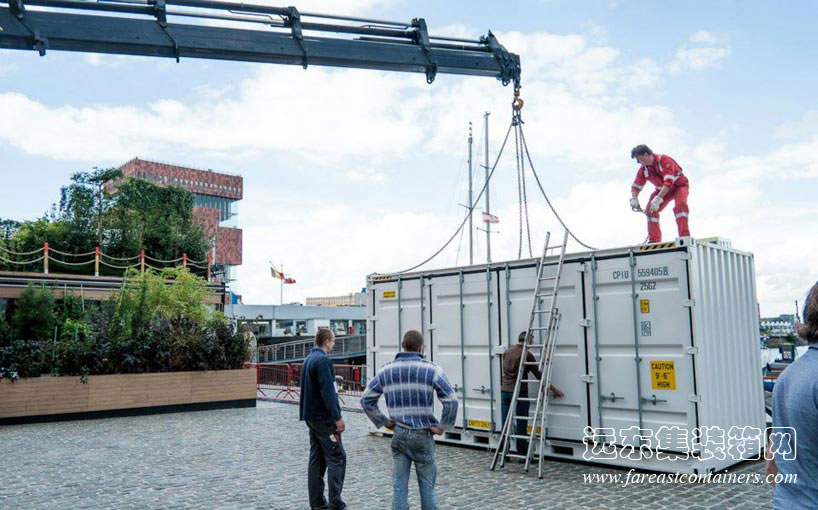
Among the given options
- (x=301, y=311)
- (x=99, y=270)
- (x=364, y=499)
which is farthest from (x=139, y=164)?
(x=364, y=499)

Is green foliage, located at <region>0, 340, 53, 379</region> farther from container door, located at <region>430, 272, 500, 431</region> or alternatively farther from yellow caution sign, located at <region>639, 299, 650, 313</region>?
yellow caution sign, located at <region>639, 299, 650, 313</region>

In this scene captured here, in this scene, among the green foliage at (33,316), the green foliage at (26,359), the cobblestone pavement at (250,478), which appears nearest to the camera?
the cobblestone pavement at (250,478)

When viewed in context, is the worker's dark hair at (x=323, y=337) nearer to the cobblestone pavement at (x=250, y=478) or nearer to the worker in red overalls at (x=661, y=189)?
the cobblestone pavement at (x=250, y=478)

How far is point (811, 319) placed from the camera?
112 inches

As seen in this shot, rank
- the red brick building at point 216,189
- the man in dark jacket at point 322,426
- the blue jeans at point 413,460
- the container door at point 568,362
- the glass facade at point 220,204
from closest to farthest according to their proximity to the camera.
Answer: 1. the blue jeans at point 413,460
2. the man in dark jacket at point 322,426
3. the container door at point 568,362
4. the red brick building at point 216,189
5. the glass facade at point 220,204

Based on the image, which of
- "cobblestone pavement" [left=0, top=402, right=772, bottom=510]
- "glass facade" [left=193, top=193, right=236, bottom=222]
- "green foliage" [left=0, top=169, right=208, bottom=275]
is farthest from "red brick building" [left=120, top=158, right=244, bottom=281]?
"cobblestone pavement" [left=0, top=402, right=772, bottom=510]

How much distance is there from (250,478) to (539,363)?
4483mm

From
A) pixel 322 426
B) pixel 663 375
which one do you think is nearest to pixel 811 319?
pixel 322 426

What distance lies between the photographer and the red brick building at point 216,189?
104 meters

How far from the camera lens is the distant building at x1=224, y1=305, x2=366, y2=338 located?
6244 centimetres

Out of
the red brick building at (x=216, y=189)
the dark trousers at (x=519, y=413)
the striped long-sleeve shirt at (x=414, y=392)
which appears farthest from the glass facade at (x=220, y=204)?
the striped long-sleeve shirt at (x=414, y=392)

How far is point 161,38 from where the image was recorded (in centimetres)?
1066

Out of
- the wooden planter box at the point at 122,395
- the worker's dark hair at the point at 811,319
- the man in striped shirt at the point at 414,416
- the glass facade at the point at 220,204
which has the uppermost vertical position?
the glass facade at the point at 220,204

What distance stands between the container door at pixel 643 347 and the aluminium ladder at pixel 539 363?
1.86ft
